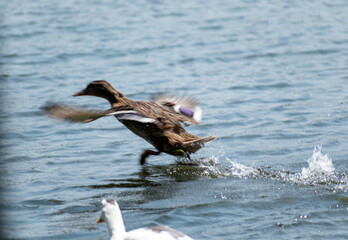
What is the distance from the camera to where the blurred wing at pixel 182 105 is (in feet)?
23.7

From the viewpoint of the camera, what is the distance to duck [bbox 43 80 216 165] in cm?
628

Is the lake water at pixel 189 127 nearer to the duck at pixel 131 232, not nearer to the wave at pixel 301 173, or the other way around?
the wave at pixel 301 173

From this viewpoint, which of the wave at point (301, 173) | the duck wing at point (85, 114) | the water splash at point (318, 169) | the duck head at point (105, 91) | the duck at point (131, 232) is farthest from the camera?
the duck head at point (105, 91)

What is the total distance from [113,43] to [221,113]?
4478 mm

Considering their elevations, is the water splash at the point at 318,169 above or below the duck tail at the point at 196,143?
below

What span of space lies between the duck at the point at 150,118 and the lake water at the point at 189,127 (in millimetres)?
271

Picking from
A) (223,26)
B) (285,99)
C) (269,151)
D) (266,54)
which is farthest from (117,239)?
(223,26)

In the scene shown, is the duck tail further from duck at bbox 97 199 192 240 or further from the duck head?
duck at bbox 97 199 192 240

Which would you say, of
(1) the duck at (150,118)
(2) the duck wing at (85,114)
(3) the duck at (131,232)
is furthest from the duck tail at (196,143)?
(3) the duck at (131,232)

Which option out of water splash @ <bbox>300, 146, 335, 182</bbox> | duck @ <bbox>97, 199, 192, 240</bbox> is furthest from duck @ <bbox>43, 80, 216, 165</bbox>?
duck @ <bbox>97, 199, 192, 240</bbox>

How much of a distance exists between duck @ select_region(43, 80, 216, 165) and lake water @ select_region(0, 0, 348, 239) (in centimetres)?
27

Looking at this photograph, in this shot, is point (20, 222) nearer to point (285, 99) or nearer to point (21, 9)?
point (285, 99)

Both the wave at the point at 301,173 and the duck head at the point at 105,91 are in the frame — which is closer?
the wave at the point at 301,173

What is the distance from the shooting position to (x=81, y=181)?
6539mm
